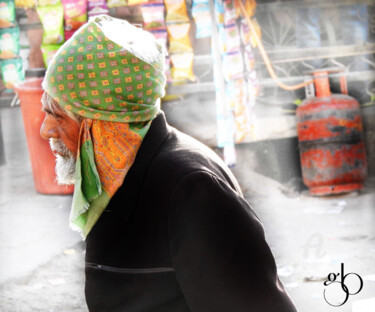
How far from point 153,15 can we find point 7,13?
1131mm

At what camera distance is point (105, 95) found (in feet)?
5.46

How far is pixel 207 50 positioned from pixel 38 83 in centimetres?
171

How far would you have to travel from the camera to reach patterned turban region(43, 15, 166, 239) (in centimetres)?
166

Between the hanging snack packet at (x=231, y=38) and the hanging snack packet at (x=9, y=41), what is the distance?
1.72 meters

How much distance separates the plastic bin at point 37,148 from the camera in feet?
17.2

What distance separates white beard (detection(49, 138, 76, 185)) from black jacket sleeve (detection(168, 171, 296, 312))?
1.58ft

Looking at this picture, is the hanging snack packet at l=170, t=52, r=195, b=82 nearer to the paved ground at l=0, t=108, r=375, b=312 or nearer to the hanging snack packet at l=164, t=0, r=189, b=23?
the hanging snack packet at l=164, t=0, r=189, b=23

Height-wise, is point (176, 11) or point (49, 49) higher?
point (176, 11)

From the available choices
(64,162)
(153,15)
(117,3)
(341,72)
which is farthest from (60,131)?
(341,72)

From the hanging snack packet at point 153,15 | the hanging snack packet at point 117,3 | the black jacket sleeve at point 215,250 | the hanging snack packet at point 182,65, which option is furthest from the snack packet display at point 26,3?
the black jacket sleeve at point 215,250

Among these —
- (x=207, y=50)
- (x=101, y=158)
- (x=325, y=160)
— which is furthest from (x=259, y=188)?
(x=101, y=158)

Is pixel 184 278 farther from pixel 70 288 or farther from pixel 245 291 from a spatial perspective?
pixel 70 288

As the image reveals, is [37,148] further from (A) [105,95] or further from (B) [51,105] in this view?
(A) [105,95]

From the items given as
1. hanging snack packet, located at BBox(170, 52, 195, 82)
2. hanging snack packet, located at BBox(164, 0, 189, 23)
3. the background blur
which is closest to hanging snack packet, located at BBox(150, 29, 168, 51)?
the background blur
